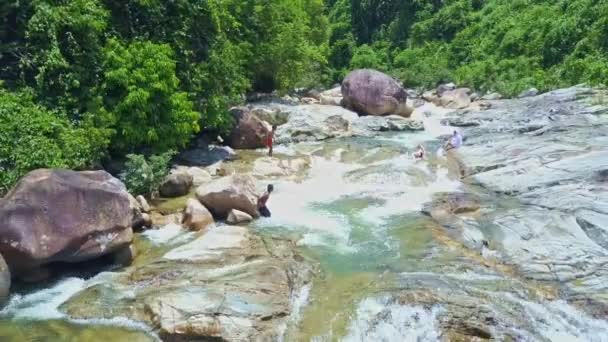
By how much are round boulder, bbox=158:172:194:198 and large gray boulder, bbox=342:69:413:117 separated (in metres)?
16.2

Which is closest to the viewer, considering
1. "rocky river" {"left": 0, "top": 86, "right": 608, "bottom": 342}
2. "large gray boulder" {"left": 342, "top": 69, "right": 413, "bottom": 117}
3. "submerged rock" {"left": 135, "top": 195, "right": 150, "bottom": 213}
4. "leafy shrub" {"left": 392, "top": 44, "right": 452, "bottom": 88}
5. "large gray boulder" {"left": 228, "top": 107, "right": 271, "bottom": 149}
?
"rocky river" {"left": 0, "top": 86, "right": 608, "bottom": 342}

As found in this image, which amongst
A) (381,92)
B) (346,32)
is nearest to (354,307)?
(381,92)

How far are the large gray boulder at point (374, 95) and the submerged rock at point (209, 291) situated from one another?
19.3 meters

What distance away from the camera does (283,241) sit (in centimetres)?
1490

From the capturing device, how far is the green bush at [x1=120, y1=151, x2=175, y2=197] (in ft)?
57.4

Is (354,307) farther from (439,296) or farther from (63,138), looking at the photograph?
(63,138)

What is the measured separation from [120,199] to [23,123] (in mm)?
3863

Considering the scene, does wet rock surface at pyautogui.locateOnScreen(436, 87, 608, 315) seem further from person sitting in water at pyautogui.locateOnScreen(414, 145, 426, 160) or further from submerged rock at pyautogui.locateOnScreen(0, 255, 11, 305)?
submerged rock at pyautogui.locateOnScreen(0, 255, 11, 305)

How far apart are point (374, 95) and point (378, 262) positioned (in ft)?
65.0

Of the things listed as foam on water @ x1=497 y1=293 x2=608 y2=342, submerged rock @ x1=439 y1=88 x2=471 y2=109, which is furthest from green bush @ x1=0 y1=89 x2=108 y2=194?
submerged rock @ x1=439 y1=88 x2=471 y2=109

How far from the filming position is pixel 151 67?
1814 centimetres

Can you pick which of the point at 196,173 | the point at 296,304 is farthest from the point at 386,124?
the point at 296,304

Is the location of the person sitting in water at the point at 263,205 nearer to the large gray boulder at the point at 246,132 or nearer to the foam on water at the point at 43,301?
the foam on water at the point at 43,301

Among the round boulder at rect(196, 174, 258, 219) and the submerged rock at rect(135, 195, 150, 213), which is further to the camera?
the round boulder at rect(196, 174, 258, 219)
